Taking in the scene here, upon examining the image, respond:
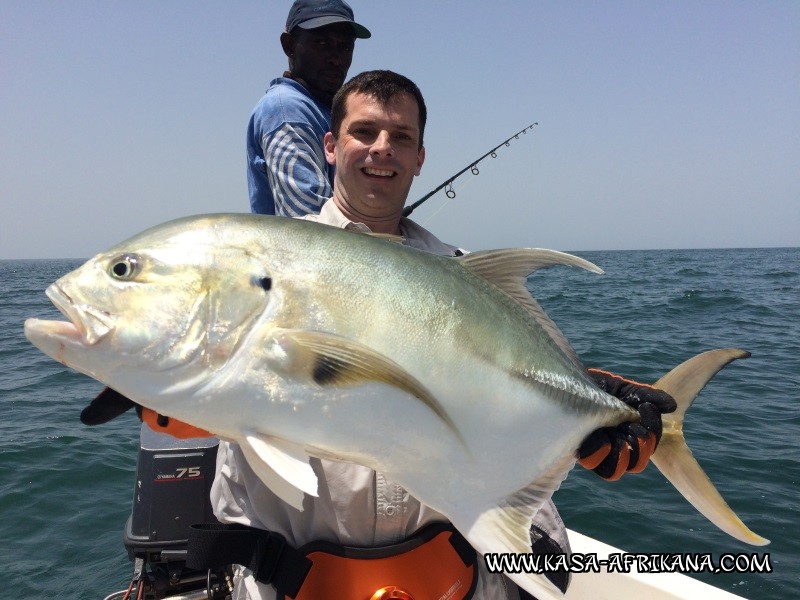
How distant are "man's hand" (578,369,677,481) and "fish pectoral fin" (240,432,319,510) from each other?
97cm

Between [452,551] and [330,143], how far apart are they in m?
1.80

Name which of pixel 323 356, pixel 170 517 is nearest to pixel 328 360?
pixel 323 356

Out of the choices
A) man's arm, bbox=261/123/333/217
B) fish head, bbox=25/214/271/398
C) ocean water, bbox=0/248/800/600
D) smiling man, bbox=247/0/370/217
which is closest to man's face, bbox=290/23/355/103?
smiling man, bbox=247/0/370/217

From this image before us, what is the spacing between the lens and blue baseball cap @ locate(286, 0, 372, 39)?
317 centimetres

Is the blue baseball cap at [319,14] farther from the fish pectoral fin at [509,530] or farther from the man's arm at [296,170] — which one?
the fish pectoral fin at [509,530]

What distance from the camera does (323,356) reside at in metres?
1.43

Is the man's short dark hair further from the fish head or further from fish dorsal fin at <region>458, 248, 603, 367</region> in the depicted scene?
the fish head

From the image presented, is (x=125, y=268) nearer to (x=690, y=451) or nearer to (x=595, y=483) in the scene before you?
(x=690, y=451)

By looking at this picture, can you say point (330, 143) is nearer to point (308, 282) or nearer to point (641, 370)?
point (308, 282)

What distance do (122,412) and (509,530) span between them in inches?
52.6

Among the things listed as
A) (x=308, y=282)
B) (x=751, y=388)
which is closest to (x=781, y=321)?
(x=751, y=388)

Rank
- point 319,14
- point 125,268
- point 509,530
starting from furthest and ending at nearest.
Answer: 1. point 319,14
2. point 509,530
3. point 125,268

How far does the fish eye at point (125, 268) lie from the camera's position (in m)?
1.49

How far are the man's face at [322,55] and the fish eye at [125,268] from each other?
84.3 inches
